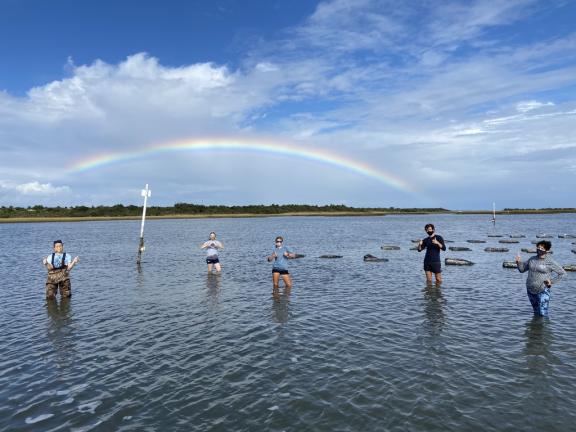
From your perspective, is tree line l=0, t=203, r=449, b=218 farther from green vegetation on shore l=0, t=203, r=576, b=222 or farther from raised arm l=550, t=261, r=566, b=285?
raised arm l=550, t=261, r=566, b=285

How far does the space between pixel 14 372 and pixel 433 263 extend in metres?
17.4

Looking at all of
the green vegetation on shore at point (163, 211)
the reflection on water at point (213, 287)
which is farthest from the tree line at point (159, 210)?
the reflection on water at point (213, 287)

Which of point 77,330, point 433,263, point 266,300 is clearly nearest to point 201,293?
point 266,300

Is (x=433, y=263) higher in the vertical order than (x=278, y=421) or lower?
higher

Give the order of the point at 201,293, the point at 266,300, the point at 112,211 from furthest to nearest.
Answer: the point at 112,211 → the point at 201,293 → the point at 266,300

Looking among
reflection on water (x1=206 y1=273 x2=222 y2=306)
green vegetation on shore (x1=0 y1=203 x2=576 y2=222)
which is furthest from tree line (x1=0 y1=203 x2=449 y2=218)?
reflection on water (x1=206 y1=273 x2=222 y2=306)

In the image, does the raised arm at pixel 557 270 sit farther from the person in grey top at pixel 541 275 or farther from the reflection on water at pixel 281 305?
the reflection on water at pixel 281 305

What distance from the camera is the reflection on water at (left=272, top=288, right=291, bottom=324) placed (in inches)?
579

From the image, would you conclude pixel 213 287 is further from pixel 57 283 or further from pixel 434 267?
pixel 434 267

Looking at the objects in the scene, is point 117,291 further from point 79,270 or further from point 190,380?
point 190,380

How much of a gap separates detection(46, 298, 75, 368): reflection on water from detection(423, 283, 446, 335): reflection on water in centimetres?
1082

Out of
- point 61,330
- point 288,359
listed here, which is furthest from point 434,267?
point 61,330

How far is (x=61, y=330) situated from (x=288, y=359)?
26.4 feet

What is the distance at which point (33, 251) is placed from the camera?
135 ft
